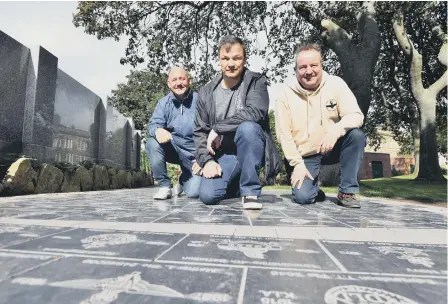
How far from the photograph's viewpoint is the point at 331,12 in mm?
9797

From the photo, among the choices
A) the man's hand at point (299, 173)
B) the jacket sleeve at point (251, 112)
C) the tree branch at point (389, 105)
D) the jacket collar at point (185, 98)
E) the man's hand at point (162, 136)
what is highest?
the tree branch at point (389, 105)

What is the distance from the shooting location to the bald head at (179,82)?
3811 millimetres

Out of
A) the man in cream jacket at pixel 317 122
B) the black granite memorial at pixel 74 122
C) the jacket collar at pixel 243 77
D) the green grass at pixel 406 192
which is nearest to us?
the man in cream jacket at pixel 317 122

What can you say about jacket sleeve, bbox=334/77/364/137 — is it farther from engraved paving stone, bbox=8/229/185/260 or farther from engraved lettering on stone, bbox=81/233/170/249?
engraved lettering on stone, bbox=81/233/170/249

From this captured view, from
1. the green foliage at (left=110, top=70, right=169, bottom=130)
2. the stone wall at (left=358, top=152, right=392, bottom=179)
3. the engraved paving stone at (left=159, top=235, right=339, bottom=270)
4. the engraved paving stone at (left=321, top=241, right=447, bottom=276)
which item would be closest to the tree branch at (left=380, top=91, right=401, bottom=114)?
the engraved paving stone at (left=321, top=241, right=447, bottom=276)

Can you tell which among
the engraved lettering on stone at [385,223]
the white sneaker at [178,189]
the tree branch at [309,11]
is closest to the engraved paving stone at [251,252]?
the engraved lettering on stone at [385,223]

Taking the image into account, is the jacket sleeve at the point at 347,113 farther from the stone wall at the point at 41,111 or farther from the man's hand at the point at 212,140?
the stone wall at the point at 41,111

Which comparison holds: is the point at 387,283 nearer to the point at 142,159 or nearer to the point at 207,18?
the point at 207,18

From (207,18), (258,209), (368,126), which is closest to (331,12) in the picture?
(207,18)

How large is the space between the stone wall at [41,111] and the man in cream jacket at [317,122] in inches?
194

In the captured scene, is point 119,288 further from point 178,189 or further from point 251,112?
point 178,189

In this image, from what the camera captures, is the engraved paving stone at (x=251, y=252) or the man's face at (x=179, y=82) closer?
the engraved paving stone at (x=251, y=252)

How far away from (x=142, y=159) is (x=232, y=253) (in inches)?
700

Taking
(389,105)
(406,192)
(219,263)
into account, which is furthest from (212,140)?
(389,105)
